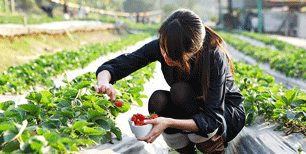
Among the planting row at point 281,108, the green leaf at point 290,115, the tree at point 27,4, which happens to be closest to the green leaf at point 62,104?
the planting row at point 281,108

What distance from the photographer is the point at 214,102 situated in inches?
66.5

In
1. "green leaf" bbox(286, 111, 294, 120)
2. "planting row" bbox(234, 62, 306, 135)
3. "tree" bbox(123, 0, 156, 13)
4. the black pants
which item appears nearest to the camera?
the black pants

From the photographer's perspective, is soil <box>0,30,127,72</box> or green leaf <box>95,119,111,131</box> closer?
green leaf <box>95,119,111,131</box>

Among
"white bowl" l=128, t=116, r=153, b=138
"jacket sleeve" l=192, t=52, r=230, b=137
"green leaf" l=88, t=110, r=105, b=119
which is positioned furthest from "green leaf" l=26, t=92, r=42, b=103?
"jacket sleeve" l=192, t=52, r=230, b=137

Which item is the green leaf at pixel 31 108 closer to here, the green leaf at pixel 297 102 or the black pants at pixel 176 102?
the black pants at pixel 176 102

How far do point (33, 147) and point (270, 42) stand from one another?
38.9ft

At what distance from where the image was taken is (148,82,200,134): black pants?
1.87 metres

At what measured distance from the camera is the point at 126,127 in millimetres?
2459

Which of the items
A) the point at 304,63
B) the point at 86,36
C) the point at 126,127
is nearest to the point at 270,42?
the point at 304,63

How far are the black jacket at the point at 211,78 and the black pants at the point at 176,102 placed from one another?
8cm

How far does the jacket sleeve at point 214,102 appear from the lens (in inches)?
→ 65.9

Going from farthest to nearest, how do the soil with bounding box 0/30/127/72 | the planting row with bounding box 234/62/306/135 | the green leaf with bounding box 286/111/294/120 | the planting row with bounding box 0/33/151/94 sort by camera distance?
the soil with bounding box 0/30/127/72 < the planting row with bounding box 0/33/151/94 < the planting row with bounding box 234/62/306/135 < the green leaf with bounding box 286/111/294/120

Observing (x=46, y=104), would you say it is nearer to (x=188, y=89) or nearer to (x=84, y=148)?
(x=84, y=148)

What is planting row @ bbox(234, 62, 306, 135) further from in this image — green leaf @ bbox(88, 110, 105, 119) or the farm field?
green leaf @ bbox(88, 110, 105, 119)
